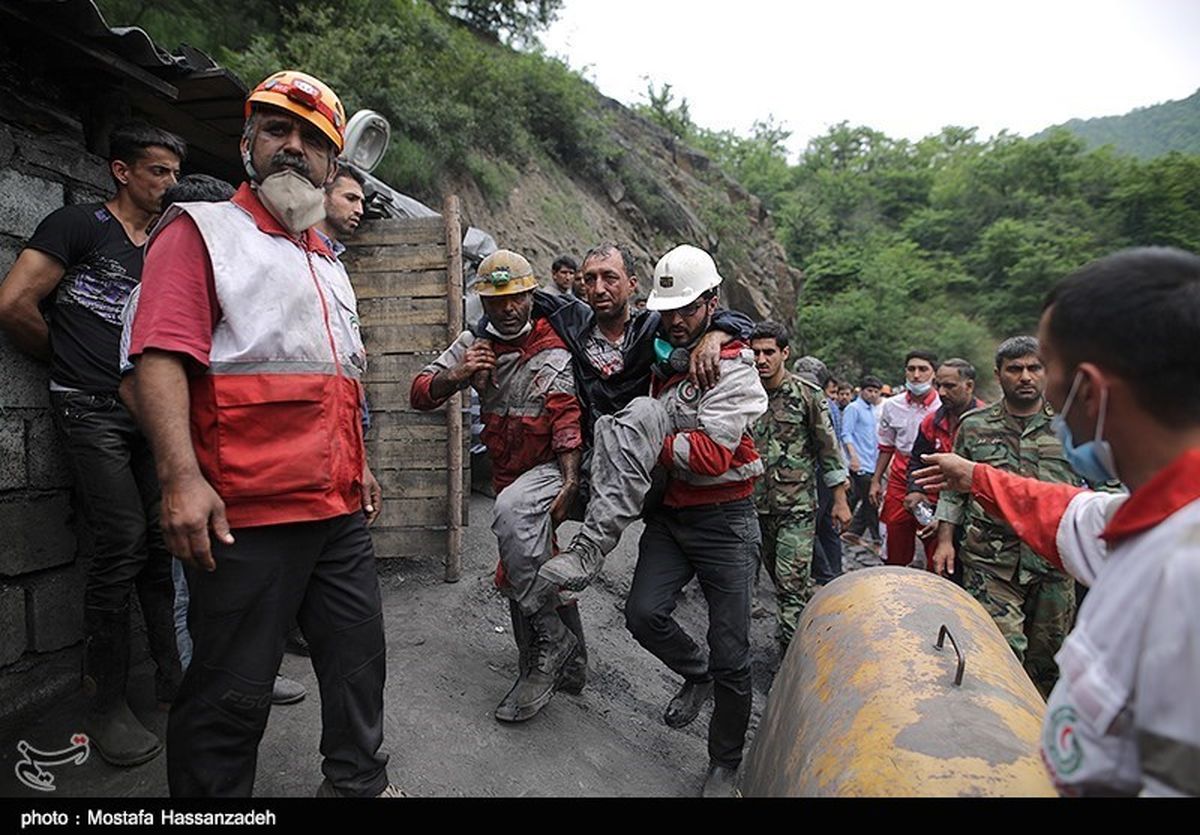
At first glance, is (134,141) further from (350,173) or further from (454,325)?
(454,325)

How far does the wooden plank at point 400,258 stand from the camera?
4914 mm

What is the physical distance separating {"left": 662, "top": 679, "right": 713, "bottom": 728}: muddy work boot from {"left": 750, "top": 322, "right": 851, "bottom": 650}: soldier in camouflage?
140 centimetres

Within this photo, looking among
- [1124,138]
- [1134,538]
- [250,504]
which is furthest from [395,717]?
[1124,138]

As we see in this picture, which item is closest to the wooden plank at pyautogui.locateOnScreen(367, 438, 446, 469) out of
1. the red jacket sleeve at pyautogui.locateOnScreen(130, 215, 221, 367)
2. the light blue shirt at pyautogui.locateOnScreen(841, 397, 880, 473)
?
the red jacket sleeve at pyautogui.locateOnScreen(130, 215, 221, 367)

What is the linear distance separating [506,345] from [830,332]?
25.5 metres

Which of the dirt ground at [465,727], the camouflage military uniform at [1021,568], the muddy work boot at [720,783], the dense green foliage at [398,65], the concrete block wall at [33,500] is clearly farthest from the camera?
the dense green foliage at [398,65]

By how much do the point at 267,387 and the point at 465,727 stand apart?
6.81 ft

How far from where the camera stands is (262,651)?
6.53ft

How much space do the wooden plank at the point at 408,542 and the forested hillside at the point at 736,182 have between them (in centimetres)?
582

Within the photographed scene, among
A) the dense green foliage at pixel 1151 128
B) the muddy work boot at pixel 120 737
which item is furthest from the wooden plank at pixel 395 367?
the dense green foliage at pixel 1151 128

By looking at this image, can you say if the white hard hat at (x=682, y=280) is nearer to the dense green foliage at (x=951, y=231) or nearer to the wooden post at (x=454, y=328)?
the wooden post at (x=454, y=328)

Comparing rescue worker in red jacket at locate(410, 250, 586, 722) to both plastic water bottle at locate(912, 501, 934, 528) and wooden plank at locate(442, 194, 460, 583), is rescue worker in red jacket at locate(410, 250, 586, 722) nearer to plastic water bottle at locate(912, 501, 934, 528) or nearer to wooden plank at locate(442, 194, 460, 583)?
wooden plank at locate(442, 194, 460, 583)
